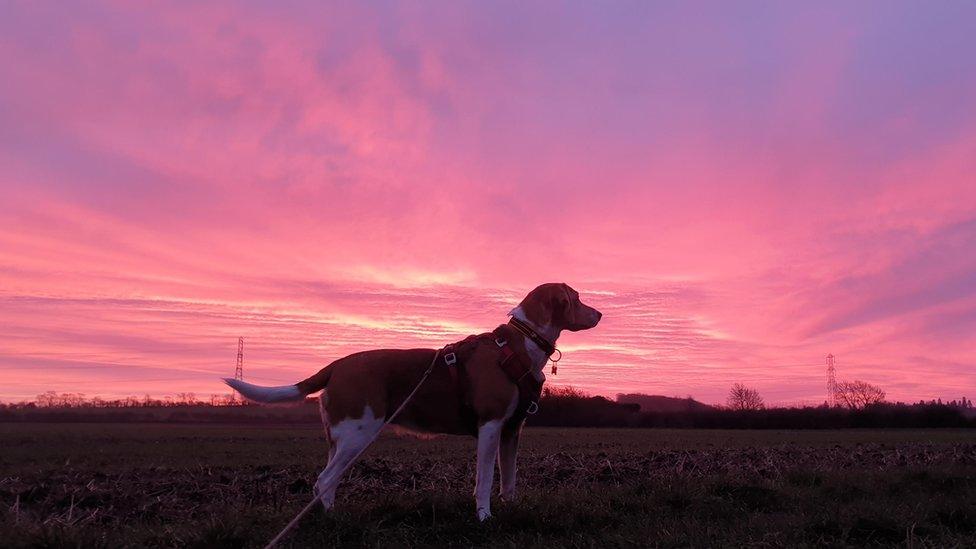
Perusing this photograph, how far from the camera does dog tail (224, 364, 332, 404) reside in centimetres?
717

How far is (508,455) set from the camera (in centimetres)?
732

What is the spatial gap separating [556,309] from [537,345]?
1.60ft

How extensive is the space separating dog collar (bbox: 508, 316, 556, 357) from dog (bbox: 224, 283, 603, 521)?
0.01 m

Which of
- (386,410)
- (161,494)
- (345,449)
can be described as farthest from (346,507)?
(161,494)

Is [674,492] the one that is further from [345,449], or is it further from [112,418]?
[112,418]

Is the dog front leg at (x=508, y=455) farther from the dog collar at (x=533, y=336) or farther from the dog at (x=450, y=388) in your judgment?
the dog collar at (x=533, y=336)

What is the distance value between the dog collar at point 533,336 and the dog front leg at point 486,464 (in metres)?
0.93

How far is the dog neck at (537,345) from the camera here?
713cm

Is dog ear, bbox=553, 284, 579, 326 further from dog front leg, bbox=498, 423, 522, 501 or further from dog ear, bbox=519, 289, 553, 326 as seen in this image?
dog front leg, bbox=498, 423, 522, 501

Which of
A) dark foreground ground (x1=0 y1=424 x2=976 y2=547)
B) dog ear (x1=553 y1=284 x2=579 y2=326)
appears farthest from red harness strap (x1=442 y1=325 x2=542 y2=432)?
dark foreground ground (x1=0 y1=424 x2=976 y2=547)

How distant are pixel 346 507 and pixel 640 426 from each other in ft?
211

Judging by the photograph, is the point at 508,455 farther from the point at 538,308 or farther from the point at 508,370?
the point at 538,308

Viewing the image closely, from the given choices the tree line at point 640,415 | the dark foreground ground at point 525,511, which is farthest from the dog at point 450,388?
the tree line at point 640,415

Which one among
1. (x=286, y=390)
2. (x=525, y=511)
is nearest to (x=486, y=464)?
(x=525, y=511)
